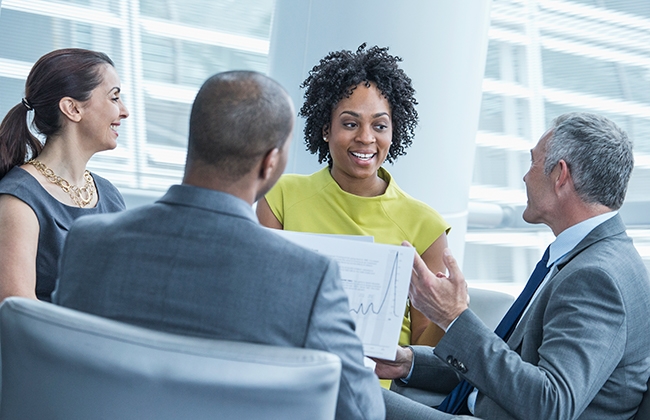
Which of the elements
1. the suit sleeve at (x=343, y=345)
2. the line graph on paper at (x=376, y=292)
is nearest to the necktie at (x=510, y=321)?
the line graph on paper at (x=376, y=292)

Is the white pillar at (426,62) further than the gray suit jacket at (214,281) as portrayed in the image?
Yes

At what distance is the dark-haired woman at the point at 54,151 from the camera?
7.34ft

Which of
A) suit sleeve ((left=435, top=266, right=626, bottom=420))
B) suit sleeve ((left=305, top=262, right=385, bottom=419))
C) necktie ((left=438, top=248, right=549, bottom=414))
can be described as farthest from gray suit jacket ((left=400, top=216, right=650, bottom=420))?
suit sleeve ((left=305, top=262, right=385, bottom=419))

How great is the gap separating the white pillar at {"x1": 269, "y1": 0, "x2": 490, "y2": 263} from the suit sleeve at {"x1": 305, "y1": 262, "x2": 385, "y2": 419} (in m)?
2.02

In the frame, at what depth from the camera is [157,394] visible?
1.11 metres

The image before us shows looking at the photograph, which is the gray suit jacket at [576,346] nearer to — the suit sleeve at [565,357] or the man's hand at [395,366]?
the suit sleeve at [565,357]

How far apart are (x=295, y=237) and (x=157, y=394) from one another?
2.43 ft

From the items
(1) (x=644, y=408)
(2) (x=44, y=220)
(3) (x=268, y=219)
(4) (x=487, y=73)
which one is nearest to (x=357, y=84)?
(3) (x=268, y=219)

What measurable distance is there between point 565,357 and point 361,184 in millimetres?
1107

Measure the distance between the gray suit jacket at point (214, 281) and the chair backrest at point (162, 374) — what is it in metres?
0.09

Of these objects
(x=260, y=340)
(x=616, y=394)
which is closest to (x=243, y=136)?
(x=260, y=340)

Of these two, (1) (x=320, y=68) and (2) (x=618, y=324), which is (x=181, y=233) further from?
(1) (x=320, y=68)

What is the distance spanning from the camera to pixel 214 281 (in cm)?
122

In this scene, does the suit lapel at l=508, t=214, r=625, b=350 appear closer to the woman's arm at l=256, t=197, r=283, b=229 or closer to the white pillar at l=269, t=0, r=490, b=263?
the woman's arm at l=256, t=197, r=283, b=229
